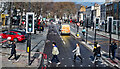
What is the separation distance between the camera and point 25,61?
53.0ft

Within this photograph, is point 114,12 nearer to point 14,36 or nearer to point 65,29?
point 65,29

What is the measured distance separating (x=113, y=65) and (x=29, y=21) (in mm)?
7250

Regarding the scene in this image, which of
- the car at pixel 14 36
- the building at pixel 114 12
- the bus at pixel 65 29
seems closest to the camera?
the car at pixel 14 36

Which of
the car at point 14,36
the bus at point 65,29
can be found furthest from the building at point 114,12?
the car at point 14,36

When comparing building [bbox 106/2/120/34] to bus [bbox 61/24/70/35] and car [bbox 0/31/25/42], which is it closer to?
bus [bbox 61/24/70/35]

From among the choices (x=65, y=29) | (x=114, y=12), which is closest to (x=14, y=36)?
(x=65, y=29)

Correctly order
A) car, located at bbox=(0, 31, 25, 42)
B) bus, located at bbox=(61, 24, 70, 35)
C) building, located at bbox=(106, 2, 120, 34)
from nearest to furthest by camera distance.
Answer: car, located at bbox=(0, 31, 25, 42) < bus, located at bbox=(61, 24, 70, 35) < building, located at bbox=(106, 2, 120, 34)

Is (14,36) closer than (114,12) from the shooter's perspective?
Yes

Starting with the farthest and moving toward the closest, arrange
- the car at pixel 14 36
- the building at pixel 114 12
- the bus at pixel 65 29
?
the building at pixel 114 12 → the bus at pixel 65 29 → the car at pixel 14 36

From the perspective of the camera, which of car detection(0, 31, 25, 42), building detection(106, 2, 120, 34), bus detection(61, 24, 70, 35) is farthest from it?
building detection(106, 2, 120, 34)

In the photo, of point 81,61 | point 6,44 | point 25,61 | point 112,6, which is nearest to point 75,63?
point 81,61

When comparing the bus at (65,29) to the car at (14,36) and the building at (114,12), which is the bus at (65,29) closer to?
the building at (114,12)

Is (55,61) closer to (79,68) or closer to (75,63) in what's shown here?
(75,63)

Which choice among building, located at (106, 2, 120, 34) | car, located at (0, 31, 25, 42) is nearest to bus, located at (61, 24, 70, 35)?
building, located at (106, 2, 120, 34)
